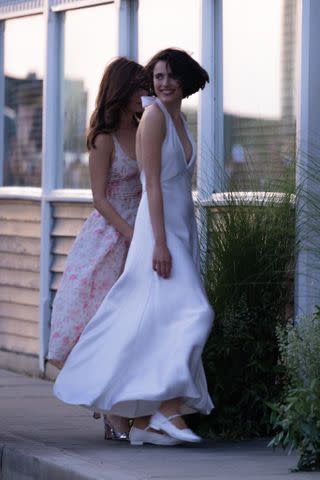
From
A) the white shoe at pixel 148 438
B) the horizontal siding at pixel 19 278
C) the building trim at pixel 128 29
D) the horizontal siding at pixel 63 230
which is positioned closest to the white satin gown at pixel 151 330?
the white shoe at pixel 148 438

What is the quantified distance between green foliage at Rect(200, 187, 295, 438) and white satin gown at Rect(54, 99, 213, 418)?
291mm

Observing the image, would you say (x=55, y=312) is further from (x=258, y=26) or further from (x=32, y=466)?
(x=258, y=26)

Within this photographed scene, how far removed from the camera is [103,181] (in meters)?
7.12

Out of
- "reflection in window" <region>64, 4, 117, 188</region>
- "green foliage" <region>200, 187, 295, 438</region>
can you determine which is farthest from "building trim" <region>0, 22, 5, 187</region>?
"green foliage" <region>200, 187, 295, 438</region>

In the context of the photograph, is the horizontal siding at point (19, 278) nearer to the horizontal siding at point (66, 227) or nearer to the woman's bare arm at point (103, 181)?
the horizontal siding at point (66, 227)

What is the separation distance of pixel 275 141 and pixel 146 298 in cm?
162

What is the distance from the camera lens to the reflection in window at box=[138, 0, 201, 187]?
8859 mm

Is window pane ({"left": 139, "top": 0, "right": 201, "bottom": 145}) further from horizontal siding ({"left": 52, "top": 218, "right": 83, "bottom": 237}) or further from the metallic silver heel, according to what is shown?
the metallic silver heel

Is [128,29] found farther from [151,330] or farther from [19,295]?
Result: [151,330]

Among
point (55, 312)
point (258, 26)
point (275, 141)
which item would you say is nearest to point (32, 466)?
point (55, 312)

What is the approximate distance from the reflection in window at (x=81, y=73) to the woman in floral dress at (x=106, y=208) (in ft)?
9.40

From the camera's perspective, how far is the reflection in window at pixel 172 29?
886cm

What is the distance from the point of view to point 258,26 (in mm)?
8180

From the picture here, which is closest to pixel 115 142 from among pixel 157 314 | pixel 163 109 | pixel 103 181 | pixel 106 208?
pixel 103 181
